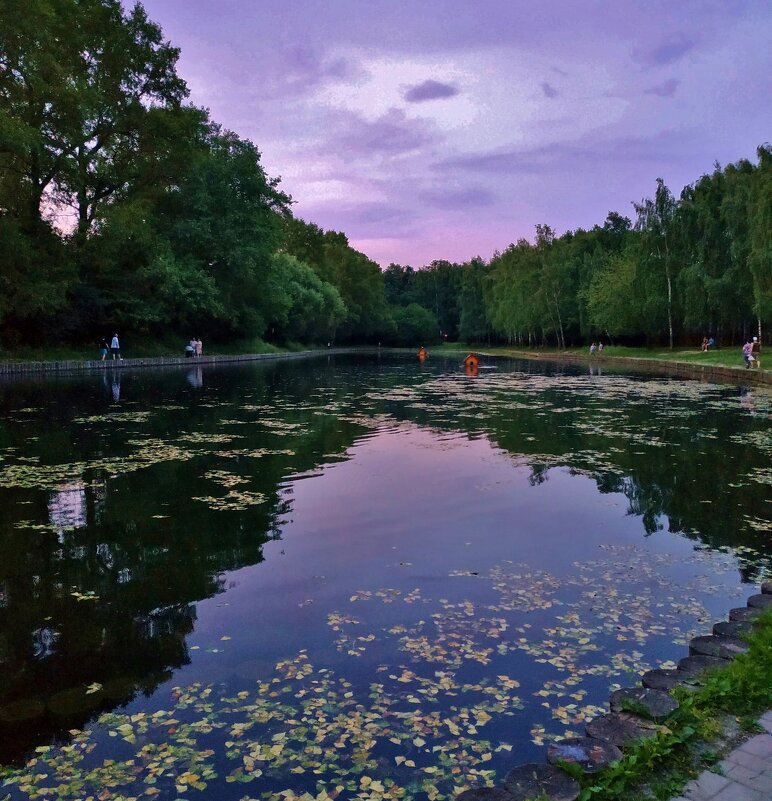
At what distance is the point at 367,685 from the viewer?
512 centimetres

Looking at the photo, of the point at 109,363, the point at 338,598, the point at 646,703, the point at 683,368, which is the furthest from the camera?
the point at 683,368

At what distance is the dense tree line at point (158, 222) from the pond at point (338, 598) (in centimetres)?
3015

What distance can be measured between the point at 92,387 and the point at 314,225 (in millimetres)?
88391

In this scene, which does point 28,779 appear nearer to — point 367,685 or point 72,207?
point 367,685

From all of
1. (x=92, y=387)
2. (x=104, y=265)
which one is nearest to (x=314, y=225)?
(x=104, y=265)

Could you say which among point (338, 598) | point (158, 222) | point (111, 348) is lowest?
point (338, 598)

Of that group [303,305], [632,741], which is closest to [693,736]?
[632,741]

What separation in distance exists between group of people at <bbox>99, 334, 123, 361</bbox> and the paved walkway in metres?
47.6

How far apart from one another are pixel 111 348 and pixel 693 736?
Result: 5013 centimetres

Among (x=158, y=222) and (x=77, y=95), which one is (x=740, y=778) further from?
(x=158, y=222)

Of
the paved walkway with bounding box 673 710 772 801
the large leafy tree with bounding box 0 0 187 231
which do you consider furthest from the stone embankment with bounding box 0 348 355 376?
the paved walkway with bounding box 673 710 772 801

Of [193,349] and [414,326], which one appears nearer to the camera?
[193,349]

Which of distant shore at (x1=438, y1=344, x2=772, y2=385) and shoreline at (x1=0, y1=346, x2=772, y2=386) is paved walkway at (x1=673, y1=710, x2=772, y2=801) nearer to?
shoreline at (x1=0, y1=346, x2=772, y2=386)

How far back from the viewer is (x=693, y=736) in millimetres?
3953
